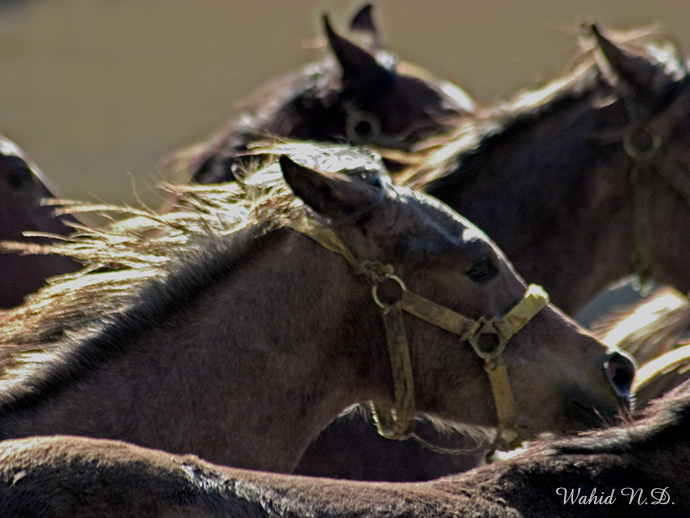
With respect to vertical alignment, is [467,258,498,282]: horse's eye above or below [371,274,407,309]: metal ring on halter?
above

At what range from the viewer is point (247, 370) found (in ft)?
8.11

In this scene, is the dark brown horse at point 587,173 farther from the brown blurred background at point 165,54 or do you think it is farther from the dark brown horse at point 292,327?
the brown blurred background at point 165,54

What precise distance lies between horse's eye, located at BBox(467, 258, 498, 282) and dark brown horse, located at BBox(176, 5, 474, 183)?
1.83 metres

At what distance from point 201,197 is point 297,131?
194 centimetres

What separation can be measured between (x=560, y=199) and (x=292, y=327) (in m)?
1.53

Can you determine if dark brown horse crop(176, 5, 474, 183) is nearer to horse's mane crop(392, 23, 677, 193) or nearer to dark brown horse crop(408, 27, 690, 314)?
horse's mane crop(392, 23, 677, 193)

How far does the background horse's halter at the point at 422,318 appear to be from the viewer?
2.55 m

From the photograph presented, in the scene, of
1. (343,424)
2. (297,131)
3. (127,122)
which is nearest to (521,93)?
(297,131)

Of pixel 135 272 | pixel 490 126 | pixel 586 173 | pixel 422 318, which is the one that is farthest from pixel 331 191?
pixel 586 173

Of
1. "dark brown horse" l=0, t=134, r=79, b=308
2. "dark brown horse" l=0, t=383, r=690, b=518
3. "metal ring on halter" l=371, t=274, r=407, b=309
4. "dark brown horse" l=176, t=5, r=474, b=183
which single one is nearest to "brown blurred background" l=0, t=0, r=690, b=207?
"dark brown horse" l=176, t=5, r=474, b=183

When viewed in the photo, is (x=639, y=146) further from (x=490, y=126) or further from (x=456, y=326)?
(x=456, y=326)

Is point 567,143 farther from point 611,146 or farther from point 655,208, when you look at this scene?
point 655,208

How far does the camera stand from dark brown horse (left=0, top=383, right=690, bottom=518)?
172cm

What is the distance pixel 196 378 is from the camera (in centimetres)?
241
